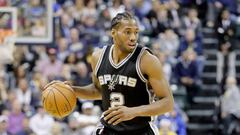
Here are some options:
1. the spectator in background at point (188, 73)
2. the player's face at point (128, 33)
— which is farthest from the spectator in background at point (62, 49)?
the player's face at point (128, 33)

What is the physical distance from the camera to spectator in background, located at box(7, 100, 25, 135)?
12.2 m

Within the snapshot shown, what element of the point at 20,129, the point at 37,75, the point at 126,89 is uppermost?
the point at 126,89

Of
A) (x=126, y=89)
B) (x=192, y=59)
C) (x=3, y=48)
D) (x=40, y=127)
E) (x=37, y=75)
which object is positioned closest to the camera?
(x=126, y=89)

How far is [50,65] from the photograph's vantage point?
13508mm

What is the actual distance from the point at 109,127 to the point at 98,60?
67 cm

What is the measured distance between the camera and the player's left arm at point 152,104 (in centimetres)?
592

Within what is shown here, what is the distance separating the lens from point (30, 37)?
10953 millimetres

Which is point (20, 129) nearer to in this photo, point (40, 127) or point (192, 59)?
point (40, 127)

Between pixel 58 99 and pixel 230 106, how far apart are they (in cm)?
775

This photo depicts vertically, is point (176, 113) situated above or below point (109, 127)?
below

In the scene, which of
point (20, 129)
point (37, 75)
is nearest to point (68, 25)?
point (37, 75)

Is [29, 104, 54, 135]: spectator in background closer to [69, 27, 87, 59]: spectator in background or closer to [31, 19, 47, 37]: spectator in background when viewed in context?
[31, 19, 47, 37]: spectator in background

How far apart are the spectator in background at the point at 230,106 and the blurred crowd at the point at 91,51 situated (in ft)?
0.07

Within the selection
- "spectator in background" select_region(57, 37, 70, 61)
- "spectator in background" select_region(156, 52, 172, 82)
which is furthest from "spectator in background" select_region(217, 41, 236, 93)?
"spectator in background" select_region(57, 37, 70, 61)
